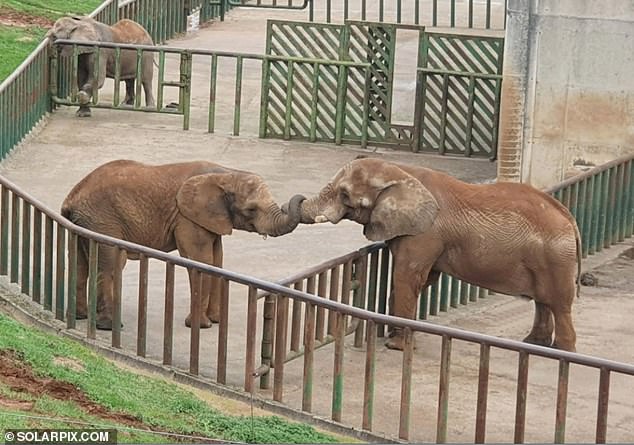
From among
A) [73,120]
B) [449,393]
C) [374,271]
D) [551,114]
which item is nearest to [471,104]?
[551,114]

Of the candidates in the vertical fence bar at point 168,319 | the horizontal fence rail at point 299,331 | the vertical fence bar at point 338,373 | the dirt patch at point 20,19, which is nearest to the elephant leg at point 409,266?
the horizontal fence rail at point 299,331

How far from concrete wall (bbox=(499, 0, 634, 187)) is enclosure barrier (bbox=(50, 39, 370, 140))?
11.7 ft

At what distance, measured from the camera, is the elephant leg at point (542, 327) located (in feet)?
54.3

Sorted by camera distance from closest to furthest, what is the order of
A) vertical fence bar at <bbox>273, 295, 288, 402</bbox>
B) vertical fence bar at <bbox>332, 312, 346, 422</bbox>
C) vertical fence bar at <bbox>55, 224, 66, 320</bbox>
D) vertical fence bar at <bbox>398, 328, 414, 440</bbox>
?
vertical fence bar at <bbox>398, 328, 414, 440</bbox>, vertical fence bar at <bbox>332, 312, 346, 422</bbox>, vertical fence bar at <bbox>273, 295, 288, 402</bbox>, vertical fence bar at <bbox>55, 224, 66, 320</bbox>

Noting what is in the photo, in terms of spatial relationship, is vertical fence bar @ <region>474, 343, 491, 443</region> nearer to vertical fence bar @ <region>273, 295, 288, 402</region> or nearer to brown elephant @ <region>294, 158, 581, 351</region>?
vertical fence bar @ <region>273, 295, 288, 402</region>

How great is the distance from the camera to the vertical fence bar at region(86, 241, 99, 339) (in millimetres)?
15453

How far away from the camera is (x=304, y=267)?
61.8ft

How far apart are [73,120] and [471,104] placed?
5182mm

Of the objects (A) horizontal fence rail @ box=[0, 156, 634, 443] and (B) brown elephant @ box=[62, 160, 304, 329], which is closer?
(A) horizontal fence rail @ box=[0, 156, 634, 443]

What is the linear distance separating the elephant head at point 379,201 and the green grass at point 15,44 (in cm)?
1095

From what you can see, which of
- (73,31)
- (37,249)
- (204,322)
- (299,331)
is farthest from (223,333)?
(73,31)

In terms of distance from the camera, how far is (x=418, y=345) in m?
16.3

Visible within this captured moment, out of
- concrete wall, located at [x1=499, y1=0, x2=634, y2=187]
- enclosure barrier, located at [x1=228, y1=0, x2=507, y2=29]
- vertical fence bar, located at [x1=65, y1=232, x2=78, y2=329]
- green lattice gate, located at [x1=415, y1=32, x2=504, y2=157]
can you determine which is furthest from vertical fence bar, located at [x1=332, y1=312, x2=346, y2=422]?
enclosure barrier, located at [x1=228, y1=0, x2=507, y2=29]

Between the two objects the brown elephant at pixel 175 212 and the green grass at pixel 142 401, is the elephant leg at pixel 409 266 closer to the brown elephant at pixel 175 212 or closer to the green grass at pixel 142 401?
the brown elephant at pixel 175 212
